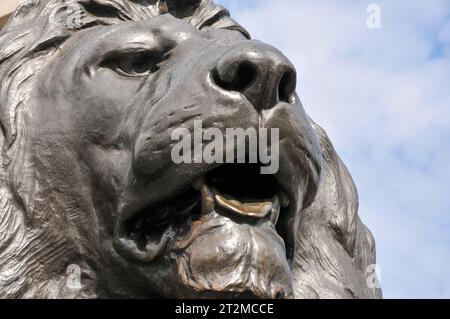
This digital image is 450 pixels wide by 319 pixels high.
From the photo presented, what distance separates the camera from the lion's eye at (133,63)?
2.76 metres

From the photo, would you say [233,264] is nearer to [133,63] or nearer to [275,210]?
[275,210]

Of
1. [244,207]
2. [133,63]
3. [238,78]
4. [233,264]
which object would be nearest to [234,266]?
[233,264]

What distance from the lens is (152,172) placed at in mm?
2537

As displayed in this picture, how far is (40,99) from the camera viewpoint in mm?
2820

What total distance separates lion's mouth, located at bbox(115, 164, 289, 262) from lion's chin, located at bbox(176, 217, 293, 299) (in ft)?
0.13

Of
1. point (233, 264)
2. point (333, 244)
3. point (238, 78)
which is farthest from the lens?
point (333, 244)

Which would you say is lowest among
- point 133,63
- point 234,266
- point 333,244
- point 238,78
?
point 333,244

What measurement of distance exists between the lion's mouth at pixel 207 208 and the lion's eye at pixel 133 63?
35cm

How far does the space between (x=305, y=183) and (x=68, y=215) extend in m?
0.56

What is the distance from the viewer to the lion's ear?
292 cm

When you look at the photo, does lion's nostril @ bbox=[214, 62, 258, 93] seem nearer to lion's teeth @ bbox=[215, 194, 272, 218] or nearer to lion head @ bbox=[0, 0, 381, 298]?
lion head @ bbox=[0, 0, 381, 298]

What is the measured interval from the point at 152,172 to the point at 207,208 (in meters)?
0.15

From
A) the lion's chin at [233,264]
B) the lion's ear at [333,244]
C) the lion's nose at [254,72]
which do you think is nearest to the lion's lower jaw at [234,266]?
the lion's chin at [233,264]

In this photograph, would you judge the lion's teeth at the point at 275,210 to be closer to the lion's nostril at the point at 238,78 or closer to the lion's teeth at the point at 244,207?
the lion's teeth at the point at 244,207
